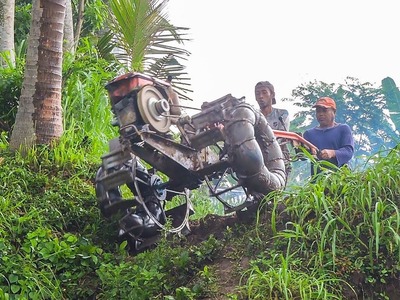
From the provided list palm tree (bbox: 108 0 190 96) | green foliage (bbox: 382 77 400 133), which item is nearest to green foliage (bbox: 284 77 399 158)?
green foliage (bbox: 382 77 400 133)

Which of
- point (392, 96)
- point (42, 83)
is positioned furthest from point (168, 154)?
point (392, 96)

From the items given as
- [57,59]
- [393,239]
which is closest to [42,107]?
[57,59]

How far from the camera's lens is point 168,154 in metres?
5.16

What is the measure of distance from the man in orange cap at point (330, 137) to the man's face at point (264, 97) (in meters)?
0.52

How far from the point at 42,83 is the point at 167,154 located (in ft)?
6.71

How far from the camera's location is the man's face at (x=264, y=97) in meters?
6.52

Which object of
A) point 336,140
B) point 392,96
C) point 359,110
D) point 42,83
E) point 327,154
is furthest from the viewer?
point 359,110

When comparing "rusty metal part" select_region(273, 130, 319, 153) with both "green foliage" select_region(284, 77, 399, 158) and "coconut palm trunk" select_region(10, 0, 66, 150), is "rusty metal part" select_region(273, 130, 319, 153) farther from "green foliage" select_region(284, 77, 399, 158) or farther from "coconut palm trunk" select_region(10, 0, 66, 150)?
"green foliage" select_region(284, 77, 399, 158)

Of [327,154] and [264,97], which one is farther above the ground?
[264,97]

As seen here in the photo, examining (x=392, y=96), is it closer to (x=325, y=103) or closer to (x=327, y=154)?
(x=325, y=103)

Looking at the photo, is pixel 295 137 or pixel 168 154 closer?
pixel 168 154

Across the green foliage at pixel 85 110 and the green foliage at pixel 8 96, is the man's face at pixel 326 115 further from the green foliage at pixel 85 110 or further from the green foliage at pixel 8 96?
the green foliage at pixel 8 96

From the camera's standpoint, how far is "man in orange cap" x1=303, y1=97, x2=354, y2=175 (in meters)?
5.89

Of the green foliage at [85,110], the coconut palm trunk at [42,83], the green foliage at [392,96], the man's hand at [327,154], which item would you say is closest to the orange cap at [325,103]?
the man's hand at [327,154]
